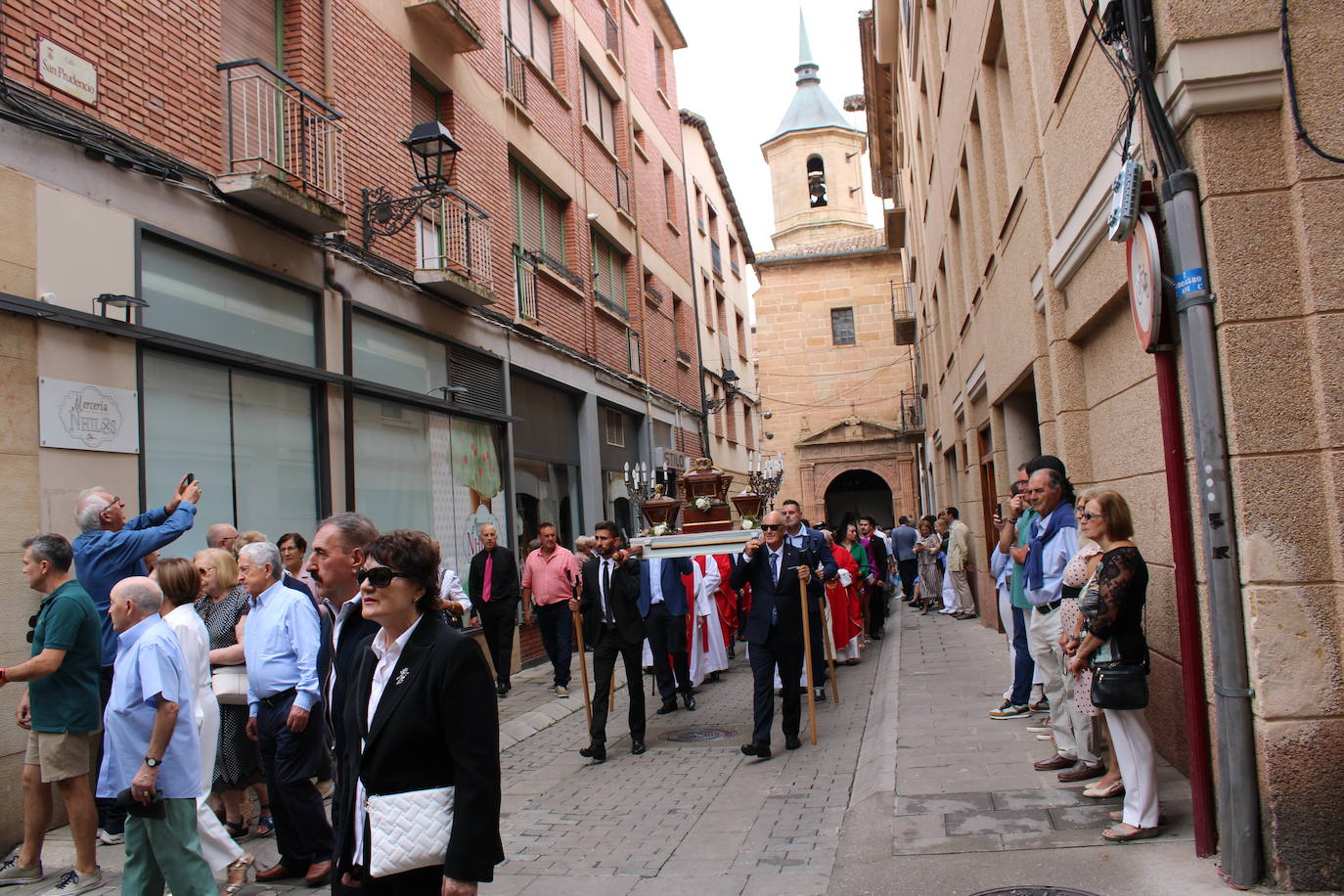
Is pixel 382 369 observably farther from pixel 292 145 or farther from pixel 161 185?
pixel 161 185

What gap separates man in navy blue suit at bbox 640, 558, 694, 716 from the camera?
34.5 feet

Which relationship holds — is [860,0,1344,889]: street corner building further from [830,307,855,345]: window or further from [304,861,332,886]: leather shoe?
[830,307,855,345]: window

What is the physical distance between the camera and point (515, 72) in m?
15.9

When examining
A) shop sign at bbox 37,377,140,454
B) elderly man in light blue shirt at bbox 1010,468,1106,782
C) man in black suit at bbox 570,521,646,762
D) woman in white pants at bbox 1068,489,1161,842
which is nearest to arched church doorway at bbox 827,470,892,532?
man in black suit at bbox 570,521,646,762

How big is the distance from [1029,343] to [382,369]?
6.83 meters

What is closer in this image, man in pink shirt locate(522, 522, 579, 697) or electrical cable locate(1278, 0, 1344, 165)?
electrical cable locate(1278, 0, 1344, 165)

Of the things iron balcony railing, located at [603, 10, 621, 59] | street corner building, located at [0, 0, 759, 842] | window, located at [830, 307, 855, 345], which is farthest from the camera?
window, located at [830, 307, 855, 345]

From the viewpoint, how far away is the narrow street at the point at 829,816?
16.0ft

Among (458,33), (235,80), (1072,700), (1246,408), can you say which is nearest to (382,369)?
(235,80)

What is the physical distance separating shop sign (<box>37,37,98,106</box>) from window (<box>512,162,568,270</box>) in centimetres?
847

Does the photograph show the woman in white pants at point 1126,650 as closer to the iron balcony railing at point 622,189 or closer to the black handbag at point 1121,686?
the black handbag at point 1121,686

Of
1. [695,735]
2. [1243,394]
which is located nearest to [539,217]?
[695,735]

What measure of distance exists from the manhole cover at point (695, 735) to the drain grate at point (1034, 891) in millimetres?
4891

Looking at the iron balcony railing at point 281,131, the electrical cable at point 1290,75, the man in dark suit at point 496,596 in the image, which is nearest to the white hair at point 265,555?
the iron balcony railing at point 281,131
